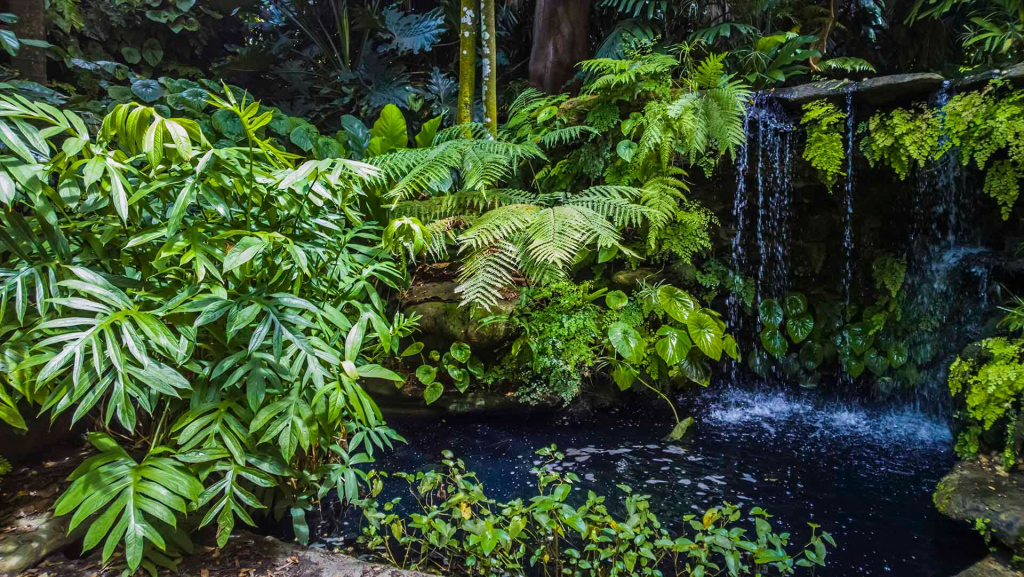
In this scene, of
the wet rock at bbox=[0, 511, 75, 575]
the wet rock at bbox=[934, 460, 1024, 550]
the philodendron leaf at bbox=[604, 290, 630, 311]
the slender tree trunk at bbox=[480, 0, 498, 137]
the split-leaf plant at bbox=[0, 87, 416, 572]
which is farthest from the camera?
the slender tree trunk at bbox=[480, 0, 498, 137]

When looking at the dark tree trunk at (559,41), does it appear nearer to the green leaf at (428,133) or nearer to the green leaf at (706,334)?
the green leaf at (428,133)

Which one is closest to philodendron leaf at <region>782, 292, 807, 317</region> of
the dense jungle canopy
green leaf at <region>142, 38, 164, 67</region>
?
the dense jungle canopy

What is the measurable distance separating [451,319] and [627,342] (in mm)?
1167

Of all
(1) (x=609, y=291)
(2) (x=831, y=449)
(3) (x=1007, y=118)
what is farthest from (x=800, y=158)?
(2) (x=831, y=449)

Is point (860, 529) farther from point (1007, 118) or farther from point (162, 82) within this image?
point (162, 82)

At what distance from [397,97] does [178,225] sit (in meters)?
4.26

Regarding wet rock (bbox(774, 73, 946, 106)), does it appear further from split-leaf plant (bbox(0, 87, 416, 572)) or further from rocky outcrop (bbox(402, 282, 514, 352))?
split-leaf plant (bbox(0, 87, 416, 572))

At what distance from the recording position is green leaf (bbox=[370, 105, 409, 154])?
421 centimetres

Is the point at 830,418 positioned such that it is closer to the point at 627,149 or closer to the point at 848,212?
the point at 848,212

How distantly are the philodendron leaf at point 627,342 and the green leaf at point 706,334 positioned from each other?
345mm

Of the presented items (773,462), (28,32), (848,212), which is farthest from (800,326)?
(28,32)

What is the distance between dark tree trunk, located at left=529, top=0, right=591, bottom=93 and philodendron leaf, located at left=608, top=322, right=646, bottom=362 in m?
3.13

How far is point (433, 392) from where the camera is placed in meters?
3.42

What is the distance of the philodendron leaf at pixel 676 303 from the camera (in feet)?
11.5
